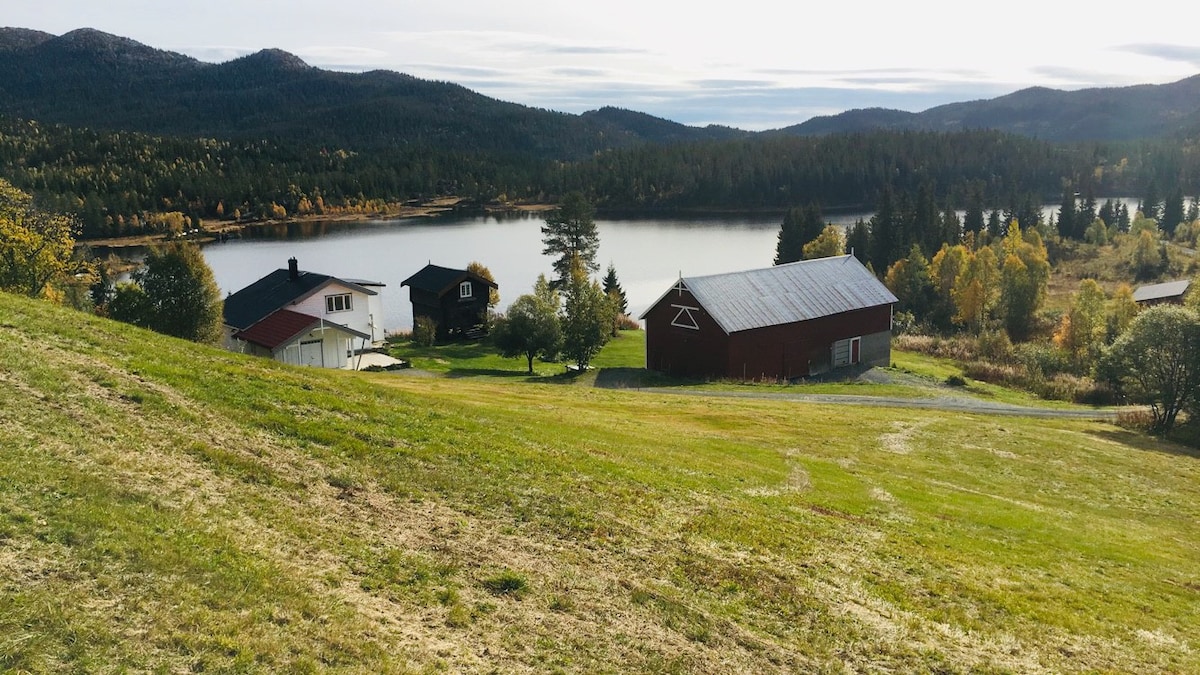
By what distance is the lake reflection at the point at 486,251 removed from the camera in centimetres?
8806

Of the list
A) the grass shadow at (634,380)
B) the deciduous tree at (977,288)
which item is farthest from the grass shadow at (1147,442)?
the deciduous tree at (977,288)

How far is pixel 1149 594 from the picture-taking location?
15.9m

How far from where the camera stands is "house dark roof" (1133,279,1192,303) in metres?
70.5

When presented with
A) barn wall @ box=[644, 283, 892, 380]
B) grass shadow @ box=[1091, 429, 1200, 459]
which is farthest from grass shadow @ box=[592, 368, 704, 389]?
grass shadow @ box=[1091, 429, 1200, 459]

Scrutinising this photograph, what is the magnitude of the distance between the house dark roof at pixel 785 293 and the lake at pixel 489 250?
28100 mm

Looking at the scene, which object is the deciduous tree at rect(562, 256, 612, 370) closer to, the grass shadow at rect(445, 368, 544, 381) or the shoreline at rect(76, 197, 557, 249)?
the grass shadow at rect(445, 368, 544, 381)

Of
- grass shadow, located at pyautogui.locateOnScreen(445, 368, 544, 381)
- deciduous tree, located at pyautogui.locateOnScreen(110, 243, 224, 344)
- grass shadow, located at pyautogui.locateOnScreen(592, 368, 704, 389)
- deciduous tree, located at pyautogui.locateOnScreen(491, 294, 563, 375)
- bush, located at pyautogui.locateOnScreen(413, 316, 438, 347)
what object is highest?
deciduous tree, located at pyautogui.locateOnScreen(110, 243, 224, 344)

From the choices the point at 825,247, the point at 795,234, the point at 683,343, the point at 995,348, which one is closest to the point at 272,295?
the point at 683,343

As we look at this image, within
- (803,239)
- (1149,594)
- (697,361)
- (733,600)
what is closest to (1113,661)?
(1149,594)

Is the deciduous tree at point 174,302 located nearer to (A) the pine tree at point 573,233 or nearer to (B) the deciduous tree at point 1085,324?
(A) the pine tree at point 573,233

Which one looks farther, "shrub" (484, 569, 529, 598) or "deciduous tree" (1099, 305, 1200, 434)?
"deciduous tree" (1099, 305, 1200, 434)

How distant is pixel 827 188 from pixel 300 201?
360 feet

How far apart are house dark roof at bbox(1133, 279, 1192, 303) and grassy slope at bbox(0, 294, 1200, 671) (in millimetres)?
58432

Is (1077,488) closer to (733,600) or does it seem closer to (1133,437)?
(1133,437)
